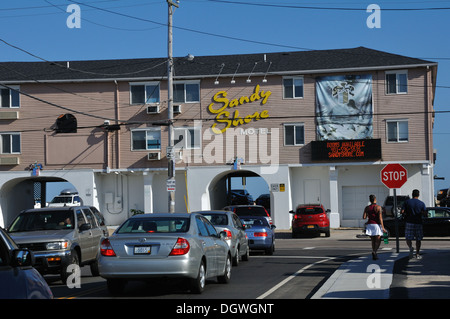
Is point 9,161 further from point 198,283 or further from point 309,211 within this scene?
point 198,283

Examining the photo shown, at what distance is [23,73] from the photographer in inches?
1832

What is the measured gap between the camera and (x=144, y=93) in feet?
145

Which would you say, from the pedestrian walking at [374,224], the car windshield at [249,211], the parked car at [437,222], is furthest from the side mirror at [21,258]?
the parked car at [437,222]

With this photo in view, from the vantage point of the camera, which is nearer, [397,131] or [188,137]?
[397,131]

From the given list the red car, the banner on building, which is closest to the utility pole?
the red car

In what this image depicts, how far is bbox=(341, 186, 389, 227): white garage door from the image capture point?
1689 inches

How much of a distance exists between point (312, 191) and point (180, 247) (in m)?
31.8

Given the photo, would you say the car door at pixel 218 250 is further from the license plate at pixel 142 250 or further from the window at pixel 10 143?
the window at pixel 10 143

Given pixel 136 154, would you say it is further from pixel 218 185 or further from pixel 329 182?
pixel 329 182

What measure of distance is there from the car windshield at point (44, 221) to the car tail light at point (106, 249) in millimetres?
4161

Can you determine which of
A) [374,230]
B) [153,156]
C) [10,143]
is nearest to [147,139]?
[153,156]

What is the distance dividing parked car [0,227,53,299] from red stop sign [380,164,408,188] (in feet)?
52.6

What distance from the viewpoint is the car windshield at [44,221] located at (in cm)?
1666

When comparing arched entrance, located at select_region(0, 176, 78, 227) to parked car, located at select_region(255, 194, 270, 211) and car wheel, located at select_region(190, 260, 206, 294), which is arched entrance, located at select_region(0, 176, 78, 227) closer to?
parked car, located at select_region(255, 194, 270, 211)
